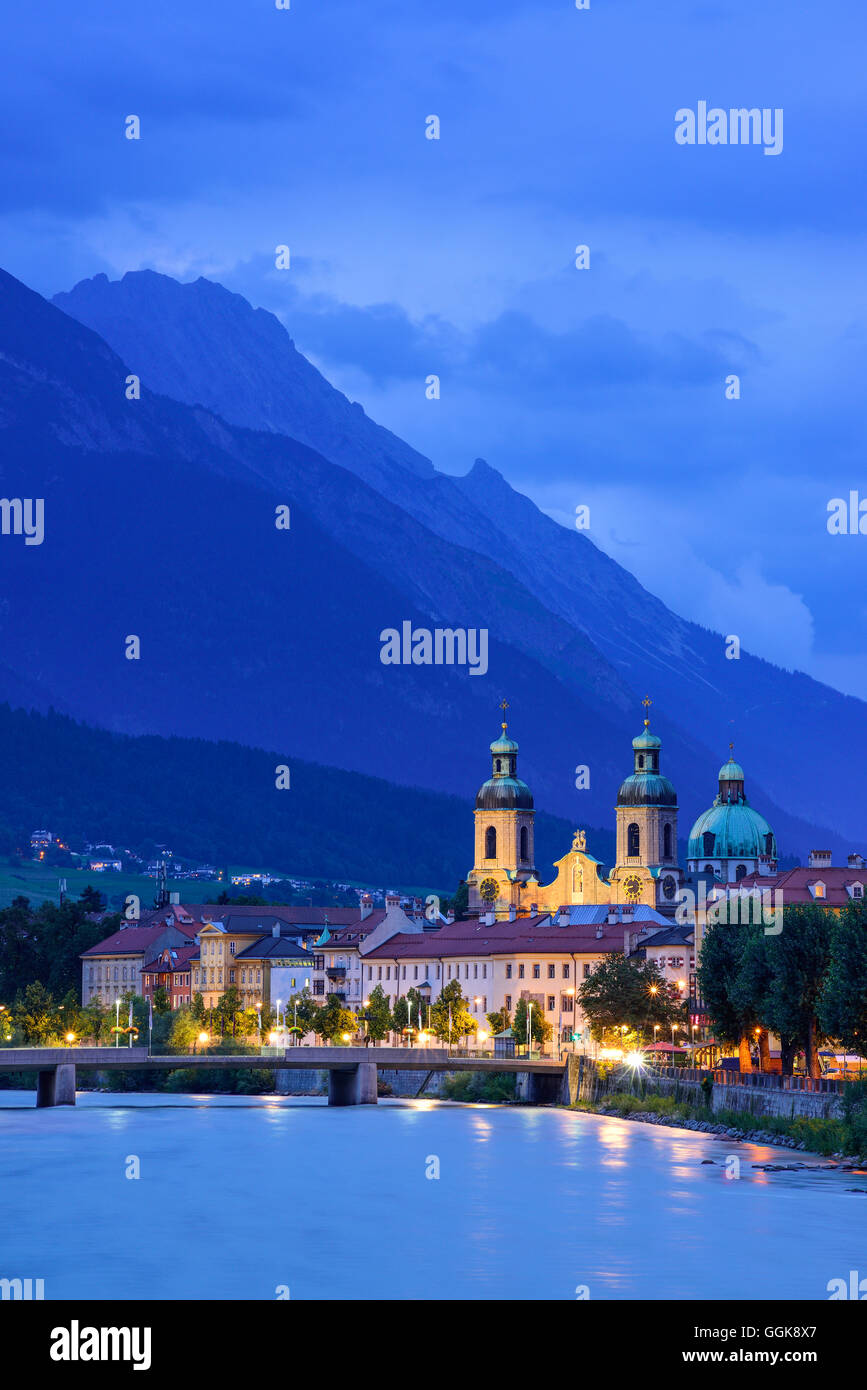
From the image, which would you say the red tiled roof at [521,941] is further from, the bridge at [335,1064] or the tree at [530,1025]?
the bridge at [335,1064]

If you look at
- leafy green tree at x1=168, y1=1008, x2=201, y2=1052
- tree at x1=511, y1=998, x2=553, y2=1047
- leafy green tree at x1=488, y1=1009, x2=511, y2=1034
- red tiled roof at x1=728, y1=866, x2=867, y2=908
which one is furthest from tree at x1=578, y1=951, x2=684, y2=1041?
leafy green tree at x1=168, y1=1008, x2=201, y2=1052

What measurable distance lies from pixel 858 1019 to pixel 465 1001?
82.8 m

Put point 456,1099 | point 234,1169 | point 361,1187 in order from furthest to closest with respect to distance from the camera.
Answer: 1. point 456,1099
2. point 234,1169
3. point 361,1187

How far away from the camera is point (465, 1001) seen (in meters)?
179

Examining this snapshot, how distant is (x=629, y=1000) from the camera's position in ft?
507

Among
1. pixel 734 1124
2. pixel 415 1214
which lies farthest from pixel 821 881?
pixel 415 1214

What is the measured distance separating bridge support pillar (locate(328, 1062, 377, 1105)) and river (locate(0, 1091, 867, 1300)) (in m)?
25.9

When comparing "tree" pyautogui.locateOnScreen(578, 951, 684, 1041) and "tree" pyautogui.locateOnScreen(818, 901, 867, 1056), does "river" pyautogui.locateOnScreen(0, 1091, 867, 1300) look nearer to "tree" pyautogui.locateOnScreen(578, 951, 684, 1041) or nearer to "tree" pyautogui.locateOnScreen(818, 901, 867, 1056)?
"tree" pyautogui.locateOnScreen(818, 901, 867, 1056)

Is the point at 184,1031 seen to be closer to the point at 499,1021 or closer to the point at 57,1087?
the point at 499,1021

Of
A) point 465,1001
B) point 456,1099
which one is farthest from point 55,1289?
point 465,1001

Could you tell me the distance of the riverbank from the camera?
9412 cm

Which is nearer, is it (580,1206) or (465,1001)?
(580,1206)
